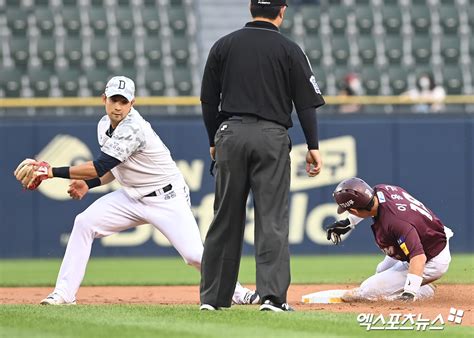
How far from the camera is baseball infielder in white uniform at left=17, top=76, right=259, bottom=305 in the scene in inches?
308

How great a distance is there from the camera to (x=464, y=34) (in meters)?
18.3

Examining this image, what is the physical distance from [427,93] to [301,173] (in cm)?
309

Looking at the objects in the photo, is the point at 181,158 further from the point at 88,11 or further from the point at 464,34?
the point at 464,34

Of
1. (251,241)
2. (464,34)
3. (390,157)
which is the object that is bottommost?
(251,241)

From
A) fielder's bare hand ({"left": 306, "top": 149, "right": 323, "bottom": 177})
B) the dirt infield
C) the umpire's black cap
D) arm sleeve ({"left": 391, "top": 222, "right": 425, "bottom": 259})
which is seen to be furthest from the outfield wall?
the umpire's black cap

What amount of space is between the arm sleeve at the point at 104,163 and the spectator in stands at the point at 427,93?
26.7ft

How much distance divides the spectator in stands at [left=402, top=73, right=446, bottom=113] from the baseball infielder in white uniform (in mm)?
7446

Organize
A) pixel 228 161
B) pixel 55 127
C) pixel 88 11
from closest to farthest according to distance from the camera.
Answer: pixel 228 161, pixel 55 127, pixel 88 11

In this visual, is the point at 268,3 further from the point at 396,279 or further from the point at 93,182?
the point at 396,279

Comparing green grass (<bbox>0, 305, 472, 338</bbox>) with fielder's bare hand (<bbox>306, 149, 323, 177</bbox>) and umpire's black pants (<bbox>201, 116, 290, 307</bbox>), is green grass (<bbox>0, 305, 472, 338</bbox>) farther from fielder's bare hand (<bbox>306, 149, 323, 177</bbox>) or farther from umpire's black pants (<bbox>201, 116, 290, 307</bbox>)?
fielder's bare hand (<bbox>306, 149, 323, 177</bbox>)

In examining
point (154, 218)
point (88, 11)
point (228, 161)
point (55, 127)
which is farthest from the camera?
point (88, 11)

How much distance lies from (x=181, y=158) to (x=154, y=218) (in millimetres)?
6256

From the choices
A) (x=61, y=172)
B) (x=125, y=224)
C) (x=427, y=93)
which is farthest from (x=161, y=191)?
(x=427, y=93)

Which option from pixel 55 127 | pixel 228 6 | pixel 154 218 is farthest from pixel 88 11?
pixel 154 218
